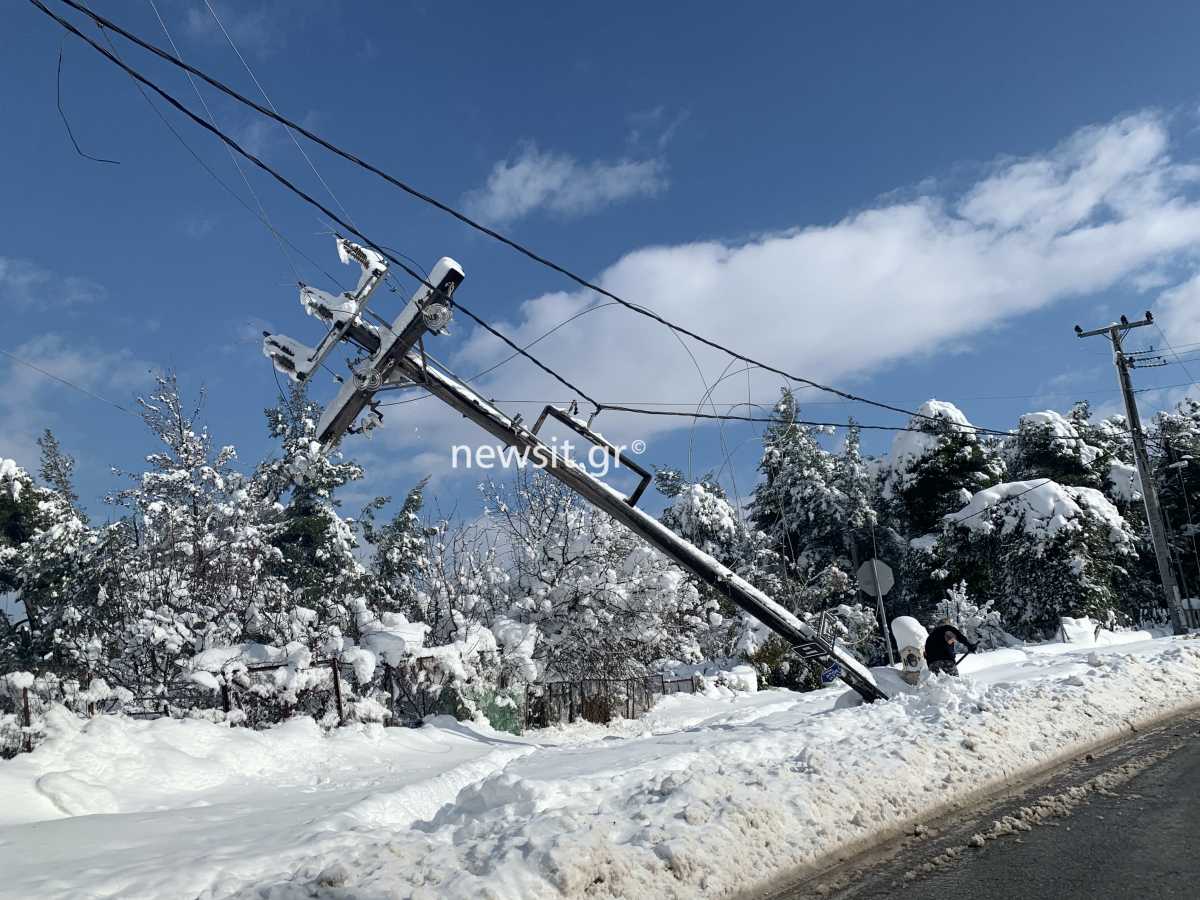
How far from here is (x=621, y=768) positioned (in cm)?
772

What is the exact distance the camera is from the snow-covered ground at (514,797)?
178 inches

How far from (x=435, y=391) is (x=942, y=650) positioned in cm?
880

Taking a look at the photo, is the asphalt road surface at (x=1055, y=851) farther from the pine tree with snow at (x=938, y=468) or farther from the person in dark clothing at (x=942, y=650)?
the pine tree with snow at (x=938, y=468)

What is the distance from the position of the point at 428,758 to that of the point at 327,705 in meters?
2.56

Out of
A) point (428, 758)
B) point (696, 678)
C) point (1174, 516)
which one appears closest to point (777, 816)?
point (428, 758)

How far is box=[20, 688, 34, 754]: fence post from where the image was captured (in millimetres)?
9562

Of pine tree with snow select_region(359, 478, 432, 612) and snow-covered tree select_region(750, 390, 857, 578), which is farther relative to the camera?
snow-covered tree select_region(750, 390, 857, 578)

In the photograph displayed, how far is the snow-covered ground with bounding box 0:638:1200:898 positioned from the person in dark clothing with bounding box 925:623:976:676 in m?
1.43

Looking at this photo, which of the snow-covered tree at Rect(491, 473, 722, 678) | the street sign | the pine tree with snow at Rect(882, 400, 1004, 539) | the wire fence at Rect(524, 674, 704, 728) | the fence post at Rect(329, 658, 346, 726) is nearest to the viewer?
the fence post at Rect(329, 658, 346, 726)

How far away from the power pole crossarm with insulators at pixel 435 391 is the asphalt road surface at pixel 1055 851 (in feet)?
22.2

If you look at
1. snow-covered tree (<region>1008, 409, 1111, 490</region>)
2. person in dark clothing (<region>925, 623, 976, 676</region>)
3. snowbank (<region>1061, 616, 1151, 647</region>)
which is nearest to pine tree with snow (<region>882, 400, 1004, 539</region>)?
snow-covered tree (<region>1008, 409, 1111, 490</region>)

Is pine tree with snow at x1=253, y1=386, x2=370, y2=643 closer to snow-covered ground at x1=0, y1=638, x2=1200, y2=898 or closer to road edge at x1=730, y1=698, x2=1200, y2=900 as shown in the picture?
snow-covered ground at x1=0, y1=638, x2=1200, y2=898

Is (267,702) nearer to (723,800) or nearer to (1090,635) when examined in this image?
(723,800)

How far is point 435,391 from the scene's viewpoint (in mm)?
12047
